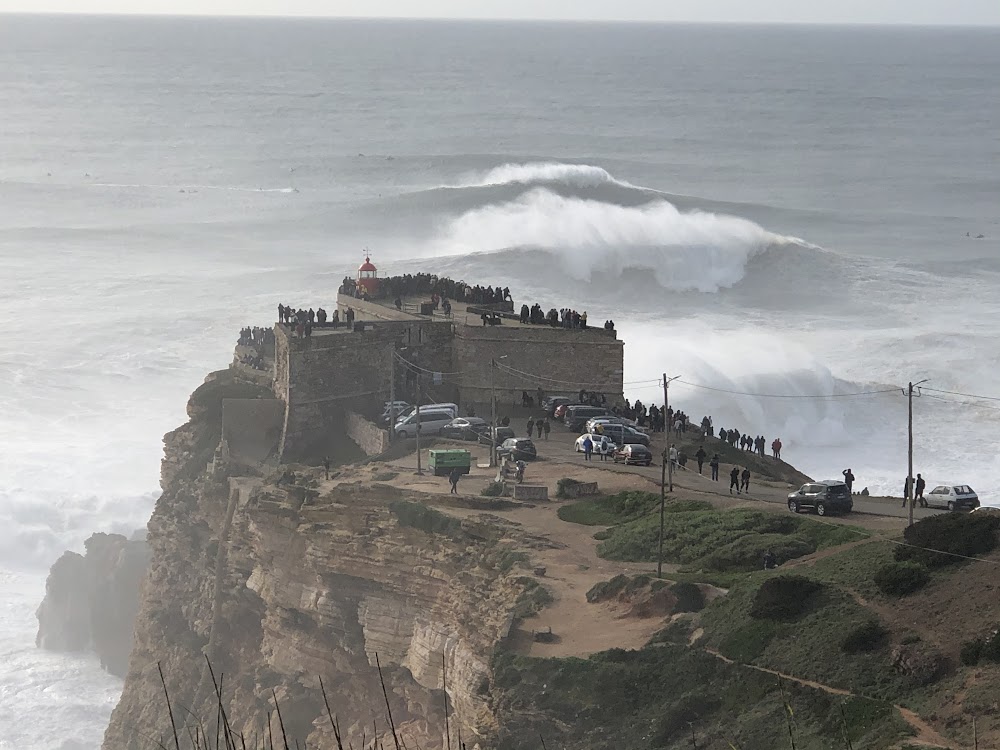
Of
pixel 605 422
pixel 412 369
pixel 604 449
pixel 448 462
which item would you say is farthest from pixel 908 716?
pixel 412 369

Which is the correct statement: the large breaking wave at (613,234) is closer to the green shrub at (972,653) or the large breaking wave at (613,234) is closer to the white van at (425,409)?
the white van at (425,409)

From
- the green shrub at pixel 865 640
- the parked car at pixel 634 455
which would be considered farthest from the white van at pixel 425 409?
the green shrub at pixel 865 640

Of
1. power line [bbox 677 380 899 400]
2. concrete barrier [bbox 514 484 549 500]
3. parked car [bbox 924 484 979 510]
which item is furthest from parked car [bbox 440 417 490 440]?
power line [bbox 677 380 899 400]

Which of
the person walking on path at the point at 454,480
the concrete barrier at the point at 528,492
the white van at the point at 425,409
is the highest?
the white van at the point at 425,409

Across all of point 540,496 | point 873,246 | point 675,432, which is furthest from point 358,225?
point 540,496

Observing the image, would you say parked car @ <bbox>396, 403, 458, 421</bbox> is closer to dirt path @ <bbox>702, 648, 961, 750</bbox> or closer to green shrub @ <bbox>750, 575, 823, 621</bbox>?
green shrub @ <bbox>750, 575, 823, 621</bbox>

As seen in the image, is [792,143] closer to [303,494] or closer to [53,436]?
[53,436]
